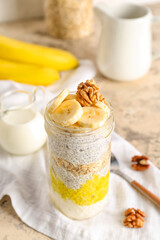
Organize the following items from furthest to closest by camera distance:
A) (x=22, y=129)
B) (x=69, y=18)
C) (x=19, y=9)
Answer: (x=19, y=9), (x=69, y=18), (x=22, y=129)

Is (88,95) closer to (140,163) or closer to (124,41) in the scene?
(140,163)

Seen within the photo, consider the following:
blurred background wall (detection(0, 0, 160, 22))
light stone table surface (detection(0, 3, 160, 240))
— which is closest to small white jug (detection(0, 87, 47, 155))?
light stone table surface (detection(0, 3, 160, 240))

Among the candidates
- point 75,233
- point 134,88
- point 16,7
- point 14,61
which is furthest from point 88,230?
point 16,7

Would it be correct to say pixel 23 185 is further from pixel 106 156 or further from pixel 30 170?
pixel 106 156

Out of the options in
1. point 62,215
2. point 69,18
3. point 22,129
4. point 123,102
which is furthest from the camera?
point 69,18

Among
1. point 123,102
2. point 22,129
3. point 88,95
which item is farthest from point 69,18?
point 88,95

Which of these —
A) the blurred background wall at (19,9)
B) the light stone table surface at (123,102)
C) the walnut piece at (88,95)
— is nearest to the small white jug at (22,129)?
the light stone table surface at (123,102)
